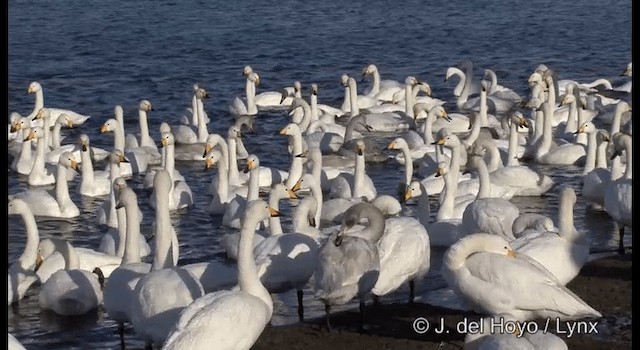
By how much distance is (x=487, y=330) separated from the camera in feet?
32.5

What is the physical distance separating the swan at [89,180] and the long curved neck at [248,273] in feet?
23.7

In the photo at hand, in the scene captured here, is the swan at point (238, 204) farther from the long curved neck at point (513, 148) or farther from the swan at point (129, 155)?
the long curved neck at point (513, 148)

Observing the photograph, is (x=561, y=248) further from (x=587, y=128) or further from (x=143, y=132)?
(x=143, y=132)

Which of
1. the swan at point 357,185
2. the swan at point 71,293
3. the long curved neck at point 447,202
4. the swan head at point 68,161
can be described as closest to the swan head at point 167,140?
the swan head at point 68,161

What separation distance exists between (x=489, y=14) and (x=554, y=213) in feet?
71.2

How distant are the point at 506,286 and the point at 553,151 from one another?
30.9 feet

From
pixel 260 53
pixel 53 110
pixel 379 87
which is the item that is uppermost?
pixel 260 53

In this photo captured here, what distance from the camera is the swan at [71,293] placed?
1223cm

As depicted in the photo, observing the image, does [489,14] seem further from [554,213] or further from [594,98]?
[554,213]

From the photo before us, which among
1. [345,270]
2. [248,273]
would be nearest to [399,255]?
[345,270]

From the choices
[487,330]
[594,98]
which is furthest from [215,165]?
[487,330]

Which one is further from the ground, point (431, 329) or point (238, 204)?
point (238, 204)

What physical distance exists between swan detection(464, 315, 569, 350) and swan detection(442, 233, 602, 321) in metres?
0.50

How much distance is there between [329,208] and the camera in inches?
631
